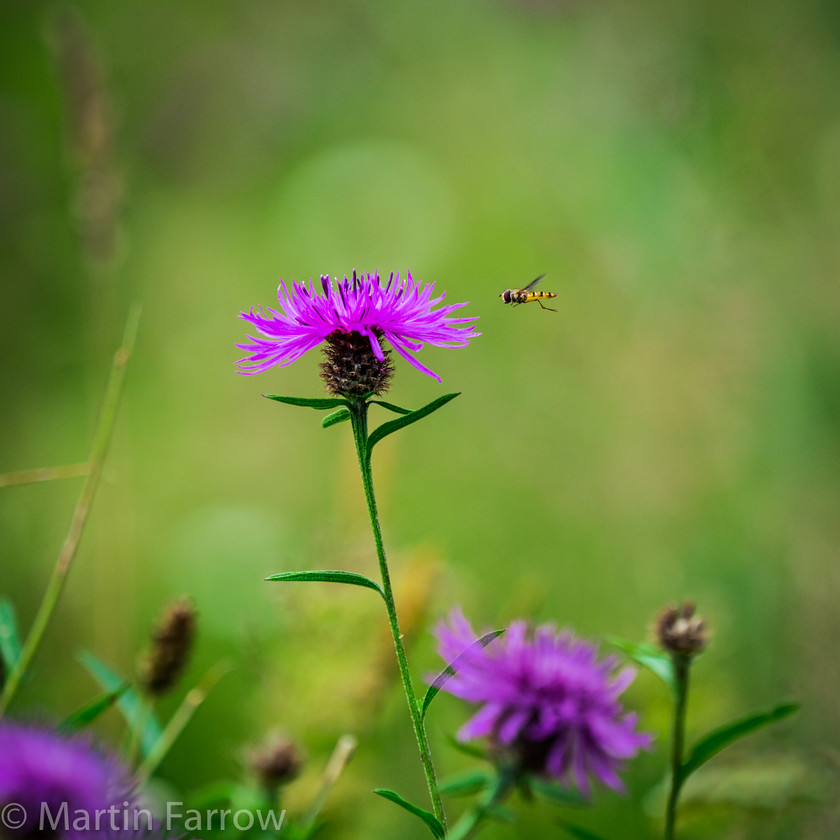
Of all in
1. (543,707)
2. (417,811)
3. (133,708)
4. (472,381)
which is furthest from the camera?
(472,381)

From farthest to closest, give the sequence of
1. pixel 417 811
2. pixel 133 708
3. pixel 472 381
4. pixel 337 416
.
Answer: pixel 472 381, pixel 133 708, pixel 337 416, pixel 417 811

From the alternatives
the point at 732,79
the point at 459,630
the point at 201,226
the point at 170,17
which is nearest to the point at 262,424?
the point at 201,226

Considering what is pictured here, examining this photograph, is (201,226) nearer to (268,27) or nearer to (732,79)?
(268,27)

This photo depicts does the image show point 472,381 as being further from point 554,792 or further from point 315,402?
point 315,402

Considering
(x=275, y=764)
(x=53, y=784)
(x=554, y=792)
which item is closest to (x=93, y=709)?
(x=53, y=784)

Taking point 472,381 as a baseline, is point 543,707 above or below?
below

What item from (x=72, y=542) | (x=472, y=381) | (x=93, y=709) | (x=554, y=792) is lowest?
(x=554, y=792)

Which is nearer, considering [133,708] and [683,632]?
[683,632]

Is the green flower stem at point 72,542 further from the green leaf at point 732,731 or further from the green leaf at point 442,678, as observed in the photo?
the green leaf at point 732,731
